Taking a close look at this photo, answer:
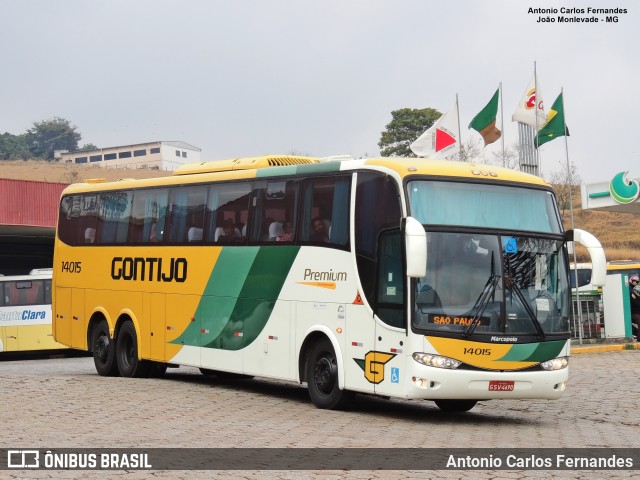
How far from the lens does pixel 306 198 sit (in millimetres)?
16703

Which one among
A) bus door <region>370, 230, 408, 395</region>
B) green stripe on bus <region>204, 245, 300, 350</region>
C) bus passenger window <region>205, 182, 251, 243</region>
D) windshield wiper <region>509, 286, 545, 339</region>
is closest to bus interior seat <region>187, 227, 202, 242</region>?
bus passenger window <region>205, 182, 251, 243</region>

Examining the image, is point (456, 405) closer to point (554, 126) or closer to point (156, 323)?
point (156, 323)

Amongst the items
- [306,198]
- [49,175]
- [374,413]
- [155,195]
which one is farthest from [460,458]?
Result: [49,175]

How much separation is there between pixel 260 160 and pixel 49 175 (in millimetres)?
89528

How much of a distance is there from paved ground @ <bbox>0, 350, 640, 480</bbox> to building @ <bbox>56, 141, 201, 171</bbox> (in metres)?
146

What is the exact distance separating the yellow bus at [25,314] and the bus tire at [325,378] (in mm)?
20600

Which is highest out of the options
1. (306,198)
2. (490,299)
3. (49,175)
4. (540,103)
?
(49,175)

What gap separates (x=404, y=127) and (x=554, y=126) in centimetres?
7538

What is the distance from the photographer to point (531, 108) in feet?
110

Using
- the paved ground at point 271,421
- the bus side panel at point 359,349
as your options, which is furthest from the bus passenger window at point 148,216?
the bus side panel at point 359,349

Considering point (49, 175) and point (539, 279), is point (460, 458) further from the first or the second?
point (49, 175)

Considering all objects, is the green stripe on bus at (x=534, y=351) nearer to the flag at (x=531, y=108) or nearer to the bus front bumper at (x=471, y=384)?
the bus front bumper at (x=471, y=384)

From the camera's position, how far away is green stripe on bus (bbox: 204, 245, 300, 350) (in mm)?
17109

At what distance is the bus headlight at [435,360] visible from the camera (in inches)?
559
